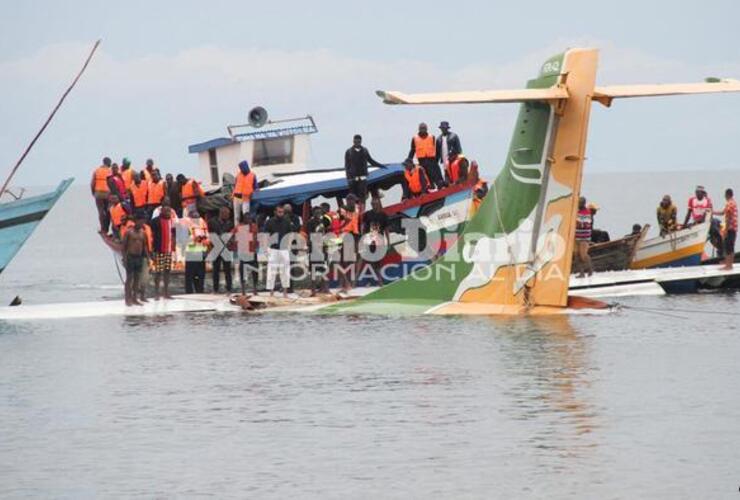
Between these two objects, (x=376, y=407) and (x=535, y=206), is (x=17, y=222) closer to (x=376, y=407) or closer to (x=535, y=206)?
(x=535, y=206)

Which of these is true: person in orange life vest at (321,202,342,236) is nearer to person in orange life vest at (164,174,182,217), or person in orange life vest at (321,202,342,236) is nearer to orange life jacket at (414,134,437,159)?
orange life jacket at (414,134,437,159)

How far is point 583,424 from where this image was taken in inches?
838

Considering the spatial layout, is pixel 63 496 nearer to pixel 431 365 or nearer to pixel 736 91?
pixel 431 365

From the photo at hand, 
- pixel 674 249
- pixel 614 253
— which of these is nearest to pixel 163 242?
pixel 614 253

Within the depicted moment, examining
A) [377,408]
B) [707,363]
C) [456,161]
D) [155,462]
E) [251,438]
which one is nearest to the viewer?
[155,462]

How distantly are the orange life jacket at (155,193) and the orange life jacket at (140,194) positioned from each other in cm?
8

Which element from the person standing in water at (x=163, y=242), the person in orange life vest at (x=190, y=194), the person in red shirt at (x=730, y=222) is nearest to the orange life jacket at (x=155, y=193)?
the person in orange life vest at (x=190, y=194)

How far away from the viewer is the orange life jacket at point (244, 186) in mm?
39594

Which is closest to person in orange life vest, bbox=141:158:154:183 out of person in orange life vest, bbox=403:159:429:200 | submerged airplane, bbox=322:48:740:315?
person in orange life vest, bbox=403:159:429:200

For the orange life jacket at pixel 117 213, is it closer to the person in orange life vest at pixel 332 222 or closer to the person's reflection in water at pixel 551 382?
the person in orange life vest at pixel 332 222

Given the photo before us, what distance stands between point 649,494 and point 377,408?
21.0 feet

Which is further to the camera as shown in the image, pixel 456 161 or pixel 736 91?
pixel 456 161

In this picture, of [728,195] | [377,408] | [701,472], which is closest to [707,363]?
[377,408]

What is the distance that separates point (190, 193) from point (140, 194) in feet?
4.24
